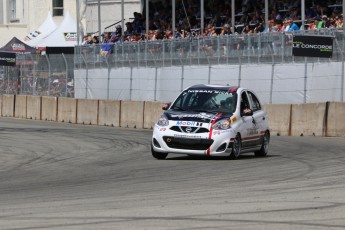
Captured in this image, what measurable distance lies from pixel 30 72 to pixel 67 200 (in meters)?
33.5

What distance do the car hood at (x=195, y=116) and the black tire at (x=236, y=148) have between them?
19.5 inches

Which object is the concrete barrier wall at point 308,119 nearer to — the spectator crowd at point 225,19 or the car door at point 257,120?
the spectator crowd at point 225,19

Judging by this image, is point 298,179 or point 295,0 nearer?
point 298,179

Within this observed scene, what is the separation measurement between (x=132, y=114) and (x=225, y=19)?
594 centimetres

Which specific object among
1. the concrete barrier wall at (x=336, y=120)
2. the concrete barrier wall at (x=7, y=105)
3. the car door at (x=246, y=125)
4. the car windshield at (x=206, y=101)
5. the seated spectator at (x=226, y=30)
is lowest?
the concrete barrier wall at (x=7, y=105)

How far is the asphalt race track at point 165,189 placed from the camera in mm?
9797

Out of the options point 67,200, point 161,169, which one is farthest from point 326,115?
point 67,200

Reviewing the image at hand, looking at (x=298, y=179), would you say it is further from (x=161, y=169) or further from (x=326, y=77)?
(x=326, y=77)

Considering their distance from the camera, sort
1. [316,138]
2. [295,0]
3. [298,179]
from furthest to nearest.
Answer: [295,0] < [316,138] < [298,179]

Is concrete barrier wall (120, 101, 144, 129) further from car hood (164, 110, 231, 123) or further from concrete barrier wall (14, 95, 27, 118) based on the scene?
car hood (164, 110, 231, 123)

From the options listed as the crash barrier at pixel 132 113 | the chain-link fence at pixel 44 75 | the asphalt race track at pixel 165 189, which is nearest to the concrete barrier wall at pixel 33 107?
the crash barrier at pixel 132 113

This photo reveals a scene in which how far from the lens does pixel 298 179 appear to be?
1460cm

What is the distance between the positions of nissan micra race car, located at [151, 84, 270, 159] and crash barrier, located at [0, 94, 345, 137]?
27.9 ft

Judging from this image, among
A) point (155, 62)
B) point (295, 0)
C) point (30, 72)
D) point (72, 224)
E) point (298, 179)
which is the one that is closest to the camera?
point (72, 224)
